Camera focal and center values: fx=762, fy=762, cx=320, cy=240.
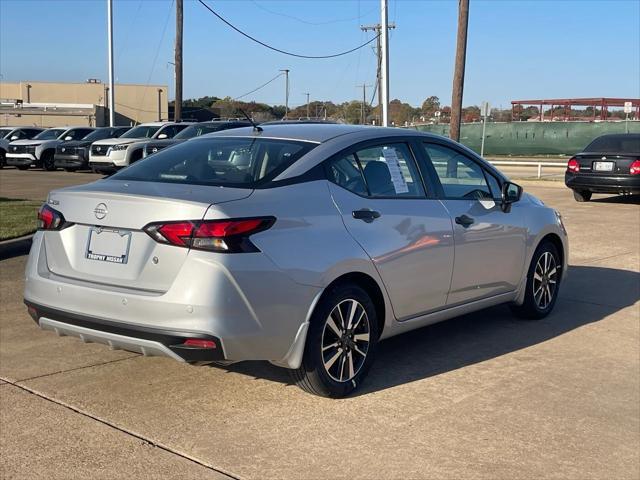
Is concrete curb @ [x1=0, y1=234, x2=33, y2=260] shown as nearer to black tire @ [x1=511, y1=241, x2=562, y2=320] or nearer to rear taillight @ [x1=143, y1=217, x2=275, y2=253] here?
rear taillight @ [x1=143, y1=217, x2=275, y2=253]

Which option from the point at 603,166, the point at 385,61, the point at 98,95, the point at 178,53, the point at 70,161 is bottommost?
the point at 70,161

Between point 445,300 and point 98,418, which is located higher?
point 445,300

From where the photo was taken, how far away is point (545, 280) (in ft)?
22.1

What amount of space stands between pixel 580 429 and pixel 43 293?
3.23 m

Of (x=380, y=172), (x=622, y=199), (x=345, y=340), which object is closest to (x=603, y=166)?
(x=622, y=199)

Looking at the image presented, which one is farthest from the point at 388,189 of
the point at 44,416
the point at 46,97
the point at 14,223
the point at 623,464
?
the point at 46,97

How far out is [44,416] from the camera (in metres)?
4.39

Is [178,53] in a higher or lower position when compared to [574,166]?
higher

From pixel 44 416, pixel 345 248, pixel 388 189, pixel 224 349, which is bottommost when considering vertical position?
pixel 44 416

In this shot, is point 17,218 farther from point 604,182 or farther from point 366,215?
point 604,182

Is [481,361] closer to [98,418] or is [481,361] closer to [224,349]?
[224,349]

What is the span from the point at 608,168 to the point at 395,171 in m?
11.7

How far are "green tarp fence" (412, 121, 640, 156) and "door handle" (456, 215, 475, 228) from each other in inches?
1372

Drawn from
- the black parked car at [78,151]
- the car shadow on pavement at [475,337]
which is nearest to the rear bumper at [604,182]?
the car shadow on pavement at [475,337]
